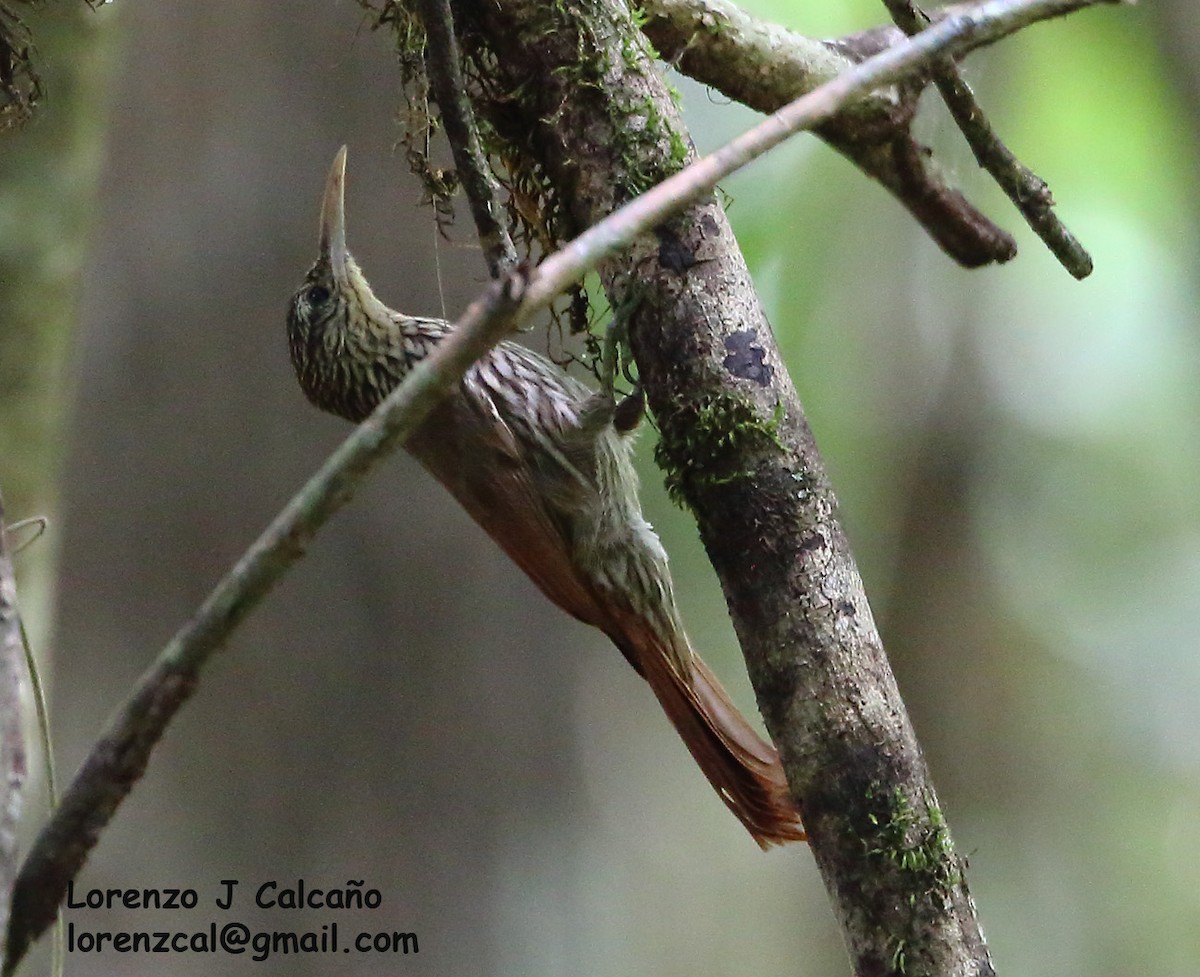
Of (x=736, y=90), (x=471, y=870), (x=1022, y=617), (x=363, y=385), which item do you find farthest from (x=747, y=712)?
(x=736, y=90)

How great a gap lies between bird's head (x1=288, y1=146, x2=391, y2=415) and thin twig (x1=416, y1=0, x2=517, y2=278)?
0.73 m

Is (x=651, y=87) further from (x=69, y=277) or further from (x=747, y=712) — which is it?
(x=747, y=712)

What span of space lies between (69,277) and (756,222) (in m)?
A: 2.55

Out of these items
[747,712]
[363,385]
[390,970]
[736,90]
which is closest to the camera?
[736,90]

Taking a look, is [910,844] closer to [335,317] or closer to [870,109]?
[870,109]

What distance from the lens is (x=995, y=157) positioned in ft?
5.32

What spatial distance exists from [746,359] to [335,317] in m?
1.01

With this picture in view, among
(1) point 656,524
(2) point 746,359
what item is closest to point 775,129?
(2) point 746,359


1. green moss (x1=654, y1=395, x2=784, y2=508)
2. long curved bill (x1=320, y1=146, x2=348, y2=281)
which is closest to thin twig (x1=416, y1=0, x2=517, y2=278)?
green moss (x1=654, y1=395, x2=784, y2=508)

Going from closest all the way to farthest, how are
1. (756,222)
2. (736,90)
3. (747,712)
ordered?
(736,90) → (756,222) → (747,712)

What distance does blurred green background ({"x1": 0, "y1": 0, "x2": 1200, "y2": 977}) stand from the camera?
10.3ft

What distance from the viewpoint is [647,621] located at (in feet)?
6.29

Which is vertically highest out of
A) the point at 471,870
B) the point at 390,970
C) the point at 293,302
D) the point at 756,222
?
the point at 756,222

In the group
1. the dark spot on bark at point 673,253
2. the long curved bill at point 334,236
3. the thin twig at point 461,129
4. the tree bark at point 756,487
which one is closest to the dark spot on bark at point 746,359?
the tree bark at point 756,487
